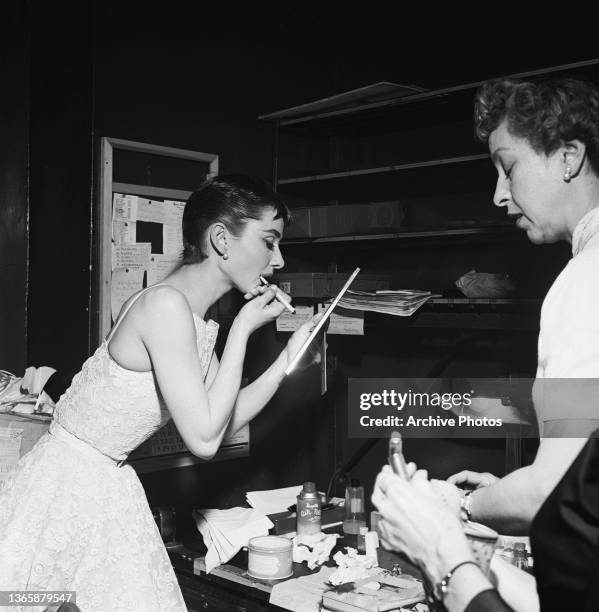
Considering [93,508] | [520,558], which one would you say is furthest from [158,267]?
[520,558]

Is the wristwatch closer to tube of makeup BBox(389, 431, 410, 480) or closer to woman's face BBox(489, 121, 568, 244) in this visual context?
tube of makeup BBox(389, 431, 410, 480)

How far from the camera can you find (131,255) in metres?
2.84

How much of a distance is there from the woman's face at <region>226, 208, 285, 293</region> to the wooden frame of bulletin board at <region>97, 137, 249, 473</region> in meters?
0.66

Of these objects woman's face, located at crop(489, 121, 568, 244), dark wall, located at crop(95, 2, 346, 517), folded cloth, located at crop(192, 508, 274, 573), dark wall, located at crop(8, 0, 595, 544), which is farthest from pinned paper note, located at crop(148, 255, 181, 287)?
woman's face, located at crop(489, 121, 568, 244)

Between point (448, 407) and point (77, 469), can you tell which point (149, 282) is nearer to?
point (77, 469)

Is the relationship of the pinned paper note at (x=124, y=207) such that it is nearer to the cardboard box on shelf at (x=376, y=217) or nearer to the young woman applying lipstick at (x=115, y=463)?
the young woman applying lipstick at (x=115, y=463)

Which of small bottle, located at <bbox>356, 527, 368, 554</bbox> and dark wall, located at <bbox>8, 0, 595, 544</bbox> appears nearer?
small bottle, located at <bbox>356, 527, 368, 554</bbox>

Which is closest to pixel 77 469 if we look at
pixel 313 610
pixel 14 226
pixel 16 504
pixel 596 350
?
pixel 16 504

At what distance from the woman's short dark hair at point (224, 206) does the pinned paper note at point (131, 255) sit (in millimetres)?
503

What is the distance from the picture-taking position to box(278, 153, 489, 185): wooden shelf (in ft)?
8.96

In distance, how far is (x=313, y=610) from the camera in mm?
2125

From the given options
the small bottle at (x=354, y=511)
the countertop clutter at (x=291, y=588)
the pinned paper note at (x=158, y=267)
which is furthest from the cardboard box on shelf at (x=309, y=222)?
the countertop clutter at (x=291, y=588)

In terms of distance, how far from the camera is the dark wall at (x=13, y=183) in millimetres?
2811

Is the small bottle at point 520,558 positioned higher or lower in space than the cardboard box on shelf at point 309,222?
lower
